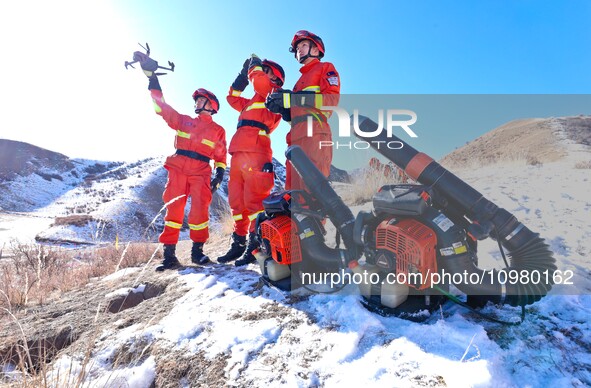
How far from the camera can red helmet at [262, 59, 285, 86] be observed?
429cm

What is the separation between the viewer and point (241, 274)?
3.39m

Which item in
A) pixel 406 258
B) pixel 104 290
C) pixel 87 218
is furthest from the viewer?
pixel 87 218

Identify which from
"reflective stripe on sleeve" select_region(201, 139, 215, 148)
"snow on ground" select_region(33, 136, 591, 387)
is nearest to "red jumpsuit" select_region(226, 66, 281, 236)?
"reflective stripe on sleeve" select_region(201, 139, 215, 148)

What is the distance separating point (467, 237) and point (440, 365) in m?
0.95

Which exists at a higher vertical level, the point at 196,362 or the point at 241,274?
the point at 241,274

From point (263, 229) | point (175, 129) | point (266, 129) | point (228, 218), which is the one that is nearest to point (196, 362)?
point (263, 229)

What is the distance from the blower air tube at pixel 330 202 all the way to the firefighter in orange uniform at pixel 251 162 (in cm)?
118

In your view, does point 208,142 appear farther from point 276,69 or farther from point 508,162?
point 508,162

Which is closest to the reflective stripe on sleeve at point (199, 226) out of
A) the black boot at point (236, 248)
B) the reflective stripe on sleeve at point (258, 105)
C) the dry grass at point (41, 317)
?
the black boot at point (236, 248)

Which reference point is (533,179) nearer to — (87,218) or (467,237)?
(467,237)

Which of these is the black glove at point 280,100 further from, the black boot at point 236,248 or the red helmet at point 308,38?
the black boot at point 236,248

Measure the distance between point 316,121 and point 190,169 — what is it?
81.2 inches

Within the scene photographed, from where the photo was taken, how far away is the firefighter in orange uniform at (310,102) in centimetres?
332

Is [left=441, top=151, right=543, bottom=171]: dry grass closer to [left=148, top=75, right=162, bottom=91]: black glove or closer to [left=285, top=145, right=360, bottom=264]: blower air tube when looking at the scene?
[left=285, top=145, right=360, bottom=264]: blower air tube
